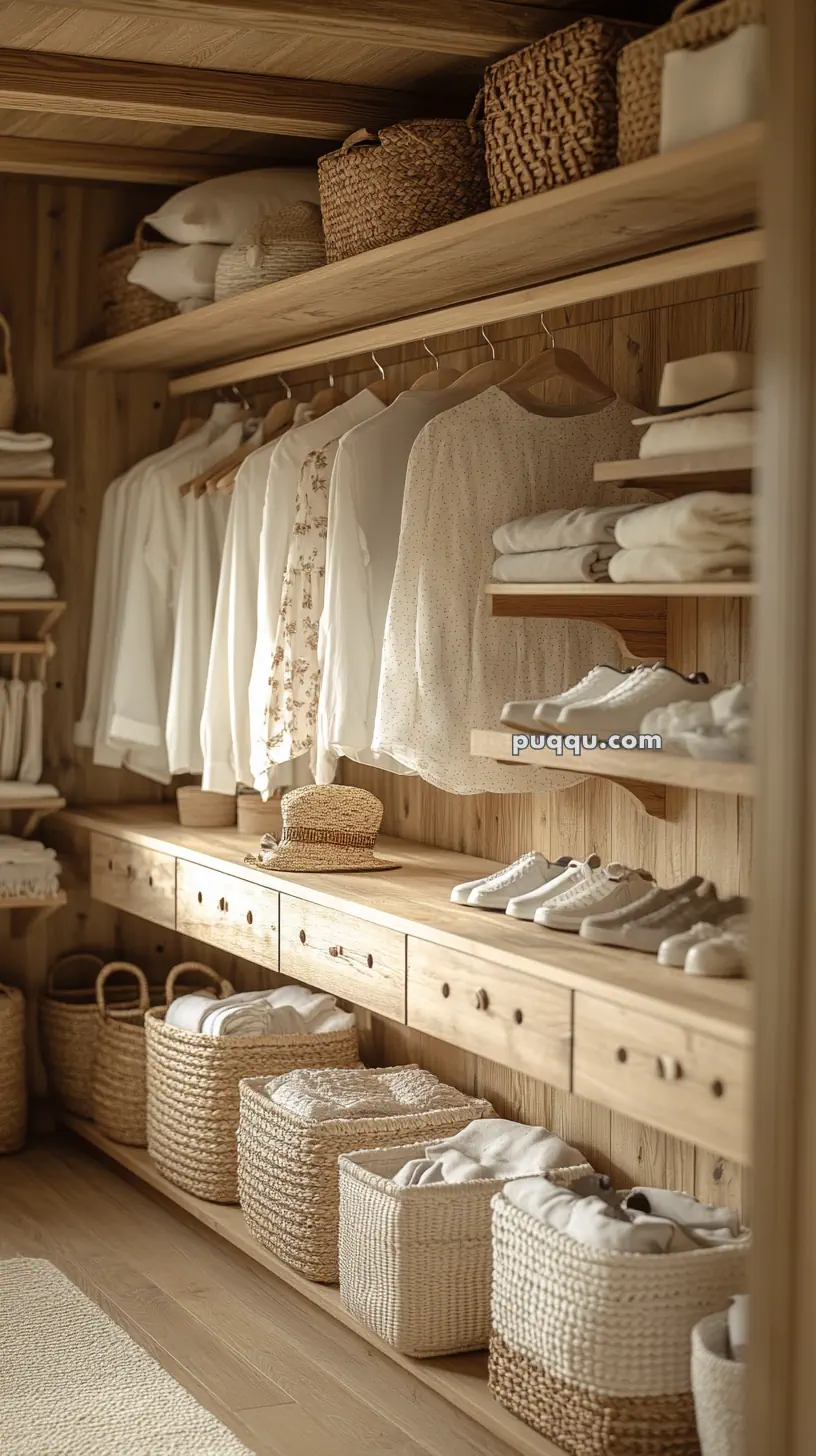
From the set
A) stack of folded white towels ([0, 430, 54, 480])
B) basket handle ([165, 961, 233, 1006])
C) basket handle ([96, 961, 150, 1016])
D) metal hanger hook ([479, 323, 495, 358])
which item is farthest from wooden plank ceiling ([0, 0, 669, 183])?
basket handle ([96, 961, 150, 1016])

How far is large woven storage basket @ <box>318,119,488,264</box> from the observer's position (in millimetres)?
3199

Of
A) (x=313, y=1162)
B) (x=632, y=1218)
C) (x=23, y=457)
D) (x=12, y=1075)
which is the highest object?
(x=23, y=457)

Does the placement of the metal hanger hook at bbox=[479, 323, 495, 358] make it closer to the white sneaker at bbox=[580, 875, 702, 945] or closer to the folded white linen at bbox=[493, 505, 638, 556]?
the folded white linen at bbox=[493, 505, 638, 556]

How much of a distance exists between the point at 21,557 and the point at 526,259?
1.97 metres

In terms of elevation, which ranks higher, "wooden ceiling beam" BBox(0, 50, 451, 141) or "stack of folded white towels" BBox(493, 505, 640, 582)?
"wooden ceiling beam" BBox(0, 50, 451, 141)

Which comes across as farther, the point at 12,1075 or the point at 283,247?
the point at 12,1075

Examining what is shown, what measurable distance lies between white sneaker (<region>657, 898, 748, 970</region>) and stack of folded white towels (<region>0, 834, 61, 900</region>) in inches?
92.8

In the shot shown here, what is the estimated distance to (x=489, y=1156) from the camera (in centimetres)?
328

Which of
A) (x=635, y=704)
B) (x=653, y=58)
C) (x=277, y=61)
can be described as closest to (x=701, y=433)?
(x=635, y=704)

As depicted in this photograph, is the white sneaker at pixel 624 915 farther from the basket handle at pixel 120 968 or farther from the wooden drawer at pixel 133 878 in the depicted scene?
the basket handle at pixel 120 968

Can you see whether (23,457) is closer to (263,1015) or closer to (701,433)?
(263,1015)

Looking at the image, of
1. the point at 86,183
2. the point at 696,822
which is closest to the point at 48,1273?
the point at 696,822

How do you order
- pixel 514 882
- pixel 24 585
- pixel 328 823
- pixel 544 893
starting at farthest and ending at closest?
pixel 24 585 → pixel 328 823 → pixel 514 882 → pixel 544 893

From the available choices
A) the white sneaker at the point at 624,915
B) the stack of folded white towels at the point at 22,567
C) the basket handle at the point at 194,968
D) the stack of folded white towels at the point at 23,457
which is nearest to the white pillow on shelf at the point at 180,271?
the stack of folded white towels at the point at 23,457
